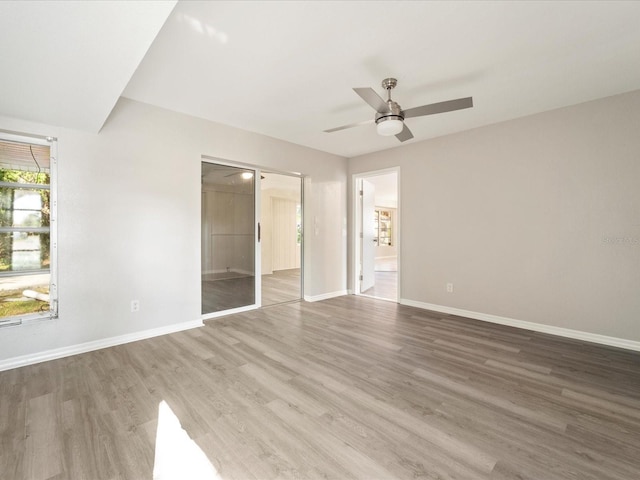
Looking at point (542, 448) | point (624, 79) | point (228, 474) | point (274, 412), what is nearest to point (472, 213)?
point (624, 79)

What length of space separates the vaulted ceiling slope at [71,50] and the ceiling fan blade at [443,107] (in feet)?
6.20

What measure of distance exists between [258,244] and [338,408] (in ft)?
9.22

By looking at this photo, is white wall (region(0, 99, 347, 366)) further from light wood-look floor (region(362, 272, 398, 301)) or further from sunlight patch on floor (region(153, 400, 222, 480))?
light wood-look floor (region(362, 272, 398, 301))

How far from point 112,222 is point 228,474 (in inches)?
105

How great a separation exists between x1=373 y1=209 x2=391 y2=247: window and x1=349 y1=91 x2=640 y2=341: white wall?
6883mm

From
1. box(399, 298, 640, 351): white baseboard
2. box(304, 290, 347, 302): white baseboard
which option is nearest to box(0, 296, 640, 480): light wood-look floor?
box(399, 298, 640, 351): white baseboard

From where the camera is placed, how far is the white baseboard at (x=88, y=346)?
2.40 m

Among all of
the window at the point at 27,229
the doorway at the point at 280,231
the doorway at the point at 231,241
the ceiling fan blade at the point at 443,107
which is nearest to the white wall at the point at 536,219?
the ceiling fan blade at the point at 443,107

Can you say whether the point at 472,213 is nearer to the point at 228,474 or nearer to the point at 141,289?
the point at 228,474

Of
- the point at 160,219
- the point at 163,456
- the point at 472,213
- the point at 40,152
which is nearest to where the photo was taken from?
the point at 163,456

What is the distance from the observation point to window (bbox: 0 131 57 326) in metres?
2.48

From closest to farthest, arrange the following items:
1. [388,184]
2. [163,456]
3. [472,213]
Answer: [163,456], [472,213], [388,184]

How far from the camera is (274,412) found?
178 cm

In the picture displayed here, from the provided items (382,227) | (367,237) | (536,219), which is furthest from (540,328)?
(382,227)
